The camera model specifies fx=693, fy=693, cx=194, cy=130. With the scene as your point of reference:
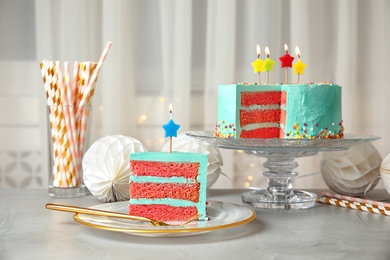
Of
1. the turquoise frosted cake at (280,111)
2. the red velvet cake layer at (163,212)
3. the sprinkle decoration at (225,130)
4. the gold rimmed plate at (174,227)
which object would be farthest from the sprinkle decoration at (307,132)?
the red velvet cake layer at (163,212)

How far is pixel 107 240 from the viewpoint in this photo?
3.64 ft

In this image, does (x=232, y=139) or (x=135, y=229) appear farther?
(x=232, y=139)

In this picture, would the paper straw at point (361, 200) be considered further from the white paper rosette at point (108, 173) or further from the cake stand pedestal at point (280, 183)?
the white paper rosette at point (108, 173)

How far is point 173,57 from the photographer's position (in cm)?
205

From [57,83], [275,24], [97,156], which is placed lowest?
[97,156]

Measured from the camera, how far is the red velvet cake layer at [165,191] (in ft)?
3.98

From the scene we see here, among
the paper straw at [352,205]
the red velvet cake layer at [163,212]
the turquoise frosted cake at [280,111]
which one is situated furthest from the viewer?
the turquoise frosted cake at [280,111]

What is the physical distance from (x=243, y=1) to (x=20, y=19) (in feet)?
2.17

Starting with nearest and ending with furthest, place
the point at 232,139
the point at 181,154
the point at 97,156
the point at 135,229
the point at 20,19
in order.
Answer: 1. the point at 135,229
2. the point at 181,154
3. the point at 232,139
4. the point at 97,156
5. the point at 20,19

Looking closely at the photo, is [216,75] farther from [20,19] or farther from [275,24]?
[20,19]

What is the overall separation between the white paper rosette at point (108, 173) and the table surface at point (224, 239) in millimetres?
131

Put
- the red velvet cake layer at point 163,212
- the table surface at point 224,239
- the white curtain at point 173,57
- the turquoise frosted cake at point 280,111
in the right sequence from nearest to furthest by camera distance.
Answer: the table surface at point 224,239
the red velvet cake layer at point 163,212
the turquoise frosted cake at point 280,111
the white curtain at point 173,57

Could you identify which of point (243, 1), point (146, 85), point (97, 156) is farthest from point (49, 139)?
point (243, 1)

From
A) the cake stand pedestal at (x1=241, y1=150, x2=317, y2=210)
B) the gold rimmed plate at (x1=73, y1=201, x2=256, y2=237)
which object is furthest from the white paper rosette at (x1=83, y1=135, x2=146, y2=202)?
the cake stand pedestal at (x1=241, y1=150, x2=317, y2=210)
